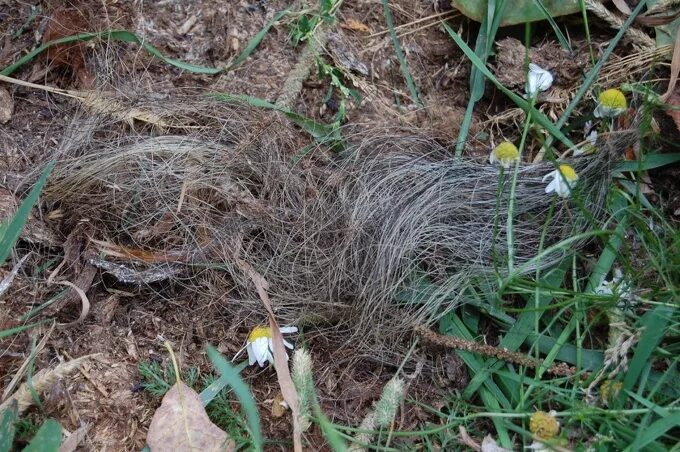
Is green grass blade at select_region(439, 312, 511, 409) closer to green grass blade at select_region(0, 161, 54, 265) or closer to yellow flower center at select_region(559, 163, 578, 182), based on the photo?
yellow flower center at select_region(559, 163, 578, 182)

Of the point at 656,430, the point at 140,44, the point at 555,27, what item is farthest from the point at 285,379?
the point at 555,27

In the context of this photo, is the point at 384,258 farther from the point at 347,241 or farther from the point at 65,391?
the point at 65,391

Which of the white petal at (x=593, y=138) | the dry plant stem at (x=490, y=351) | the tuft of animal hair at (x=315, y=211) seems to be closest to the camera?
the dry plant stem at (x=490, y=351)

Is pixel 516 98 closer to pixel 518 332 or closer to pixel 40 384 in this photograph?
pixel 518 332

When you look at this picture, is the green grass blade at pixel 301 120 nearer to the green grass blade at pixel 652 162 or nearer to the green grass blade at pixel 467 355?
the green grass blade at pixel 467 355

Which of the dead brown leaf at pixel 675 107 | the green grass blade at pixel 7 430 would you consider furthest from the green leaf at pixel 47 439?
the dead brown leaf at pixel 675 107
